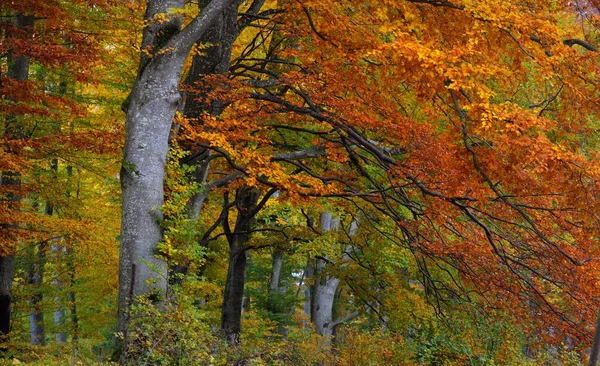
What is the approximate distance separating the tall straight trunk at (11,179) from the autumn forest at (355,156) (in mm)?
62

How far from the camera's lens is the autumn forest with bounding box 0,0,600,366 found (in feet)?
25.5

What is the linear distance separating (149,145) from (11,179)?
8.10 m

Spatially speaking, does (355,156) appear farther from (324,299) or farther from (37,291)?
(37,291)

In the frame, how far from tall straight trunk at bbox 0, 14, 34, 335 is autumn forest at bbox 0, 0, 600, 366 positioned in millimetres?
62

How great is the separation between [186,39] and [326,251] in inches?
281

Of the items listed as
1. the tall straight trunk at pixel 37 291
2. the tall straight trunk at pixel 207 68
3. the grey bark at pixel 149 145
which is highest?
the tall straight trunk at pixel 207 68

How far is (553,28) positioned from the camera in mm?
8156

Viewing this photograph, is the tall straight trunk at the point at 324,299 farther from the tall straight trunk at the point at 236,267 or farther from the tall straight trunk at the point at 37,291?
the tall straight trunk at the point at 37,291

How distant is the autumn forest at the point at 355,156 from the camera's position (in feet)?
25.5

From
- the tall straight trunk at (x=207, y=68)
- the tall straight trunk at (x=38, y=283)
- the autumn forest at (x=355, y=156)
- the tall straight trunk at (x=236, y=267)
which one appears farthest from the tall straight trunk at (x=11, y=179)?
the tall straight trunk at (x=236, y=267)

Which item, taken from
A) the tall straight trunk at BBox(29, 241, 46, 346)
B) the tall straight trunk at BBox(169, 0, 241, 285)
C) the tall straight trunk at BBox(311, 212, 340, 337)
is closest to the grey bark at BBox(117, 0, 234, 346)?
the tall straight trunk at BBox(169, 0, 241, 285)

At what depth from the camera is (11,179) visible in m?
14.4

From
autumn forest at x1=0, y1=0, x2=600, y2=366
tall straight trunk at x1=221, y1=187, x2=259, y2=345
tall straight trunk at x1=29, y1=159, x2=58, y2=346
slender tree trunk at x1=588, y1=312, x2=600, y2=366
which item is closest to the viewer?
slender tree trunk at x1=588, y1=312, x2=600, y2=366

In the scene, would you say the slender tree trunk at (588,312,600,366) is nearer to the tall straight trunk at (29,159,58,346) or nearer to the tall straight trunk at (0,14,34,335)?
the tall straight trunk at (0,14,34,335)
